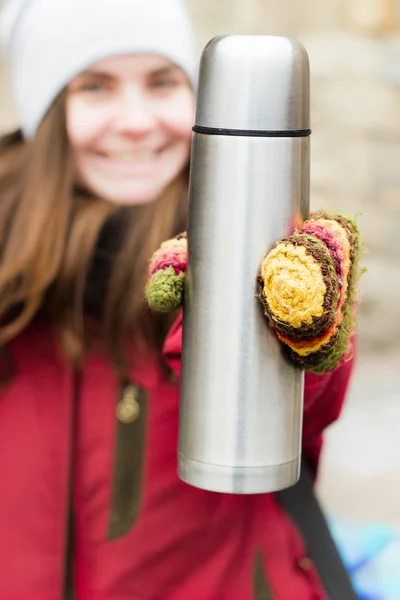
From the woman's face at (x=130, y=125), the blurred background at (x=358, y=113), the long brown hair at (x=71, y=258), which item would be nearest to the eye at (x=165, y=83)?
the woman's face at (x=130, y=125)

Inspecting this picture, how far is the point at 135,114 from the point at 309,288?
665 mm

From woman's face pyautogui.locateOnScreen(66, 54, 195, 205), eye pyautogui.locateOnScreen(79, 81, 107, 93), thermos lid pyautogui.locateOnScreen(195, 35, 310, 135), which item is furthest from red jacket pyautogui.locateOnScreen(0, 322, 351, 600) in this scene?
thermos lid pyautogui.locateOnScreen(195, 35, 310, 135)

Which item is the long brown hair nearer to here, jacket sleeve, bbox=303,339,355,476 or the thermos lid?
jacket sleeve, bbox=303,339,355,476

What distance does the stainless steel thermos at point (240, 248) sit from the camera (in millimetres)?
607

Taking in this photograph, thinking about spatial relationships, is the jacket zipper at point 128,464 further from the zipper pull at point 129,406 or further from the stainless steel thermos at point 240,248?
the stainless steel thermos at point 240,248

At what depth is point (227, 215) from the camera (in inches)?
24.4

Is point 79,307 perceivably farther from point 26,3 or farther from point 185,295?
point 185,295

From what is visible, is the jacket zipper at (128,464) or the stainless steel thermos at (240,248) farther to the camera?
the jacket zipper at (128,464)

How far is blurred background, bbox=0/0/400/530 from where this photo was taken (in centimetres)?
232

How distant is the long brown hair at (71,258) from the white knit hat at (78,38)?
0.41 feet

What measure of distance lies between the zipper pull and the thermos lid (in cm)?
57

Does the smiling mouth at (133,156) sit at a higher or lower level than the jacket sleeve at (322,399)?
higher

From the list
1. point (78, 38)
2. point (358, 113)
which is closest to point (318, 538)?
point (78, 38)

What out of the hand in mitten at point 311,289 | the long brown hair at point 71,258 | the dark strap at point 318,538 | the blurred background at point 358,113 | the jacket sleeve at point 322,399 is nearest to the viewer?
the hand in mitten at point 311,289
